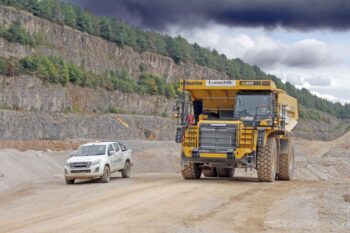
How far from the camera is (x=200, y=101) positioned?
2523 centimetres

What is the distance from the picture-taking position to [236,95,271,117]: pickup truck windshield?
23.7 meters

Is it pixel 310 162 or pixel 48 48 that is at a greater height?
pixel 48 48

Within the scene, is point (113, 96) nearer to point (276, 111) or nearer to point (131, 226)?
point (276, 111)

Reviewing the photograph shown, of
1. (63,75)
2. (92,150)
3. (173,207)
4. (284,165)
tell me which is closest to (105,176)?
(92,150)

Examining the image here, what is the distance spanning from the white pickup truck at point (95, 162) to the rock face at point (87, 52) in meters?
63.6

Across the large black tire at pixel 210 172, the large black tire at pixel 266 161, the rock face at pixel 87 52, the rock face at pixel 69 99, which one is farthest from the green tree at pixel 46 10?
the large black tire at pixel 266 161

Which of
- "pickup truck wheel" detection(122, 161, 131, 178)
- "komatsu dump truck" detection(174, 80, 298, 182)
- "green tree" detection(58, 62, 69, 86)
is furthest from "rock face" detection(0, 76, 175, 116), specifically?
"komatsu dump truck" detection(174, 80, 298, 182)

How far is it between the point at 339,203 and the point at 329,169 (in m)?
21.4

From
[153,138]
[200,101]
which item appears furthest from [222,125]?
[153,138]

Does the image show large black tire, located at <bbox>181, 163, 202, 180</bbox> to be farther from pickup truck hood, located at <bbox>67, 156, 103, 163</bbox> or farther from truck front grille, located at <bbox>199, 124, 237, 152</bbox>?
pickup truck hood, located at <bbox>67, 156, 103, 163</bbox>

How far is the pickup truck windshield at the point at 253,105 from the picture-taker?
23.7m

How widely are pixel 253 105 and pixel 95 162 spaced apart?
22.0ft

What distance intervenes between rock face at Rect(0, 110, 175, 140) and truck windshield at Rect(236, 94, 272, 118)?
47222 mm

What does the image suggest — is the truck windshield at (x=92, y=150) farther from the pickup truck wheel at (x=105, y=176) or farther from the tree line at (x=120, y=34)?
the tree line at (x=120, y=34)
